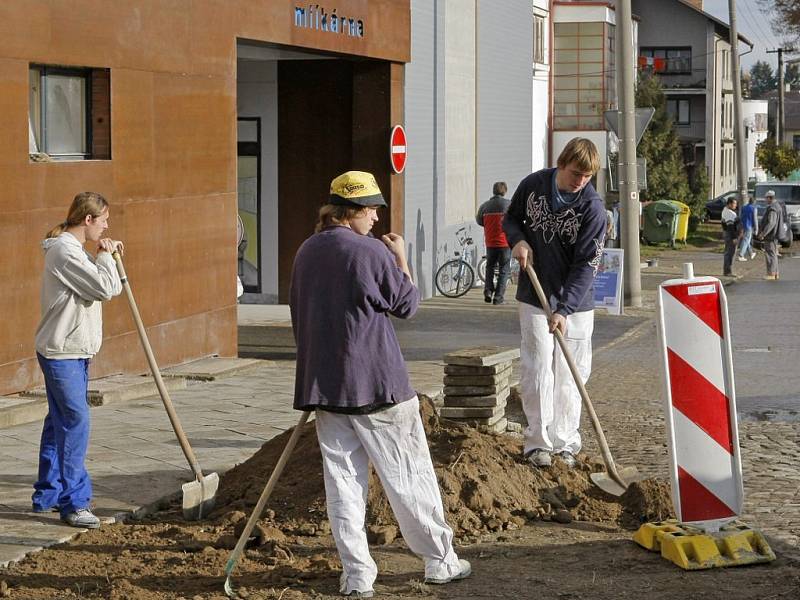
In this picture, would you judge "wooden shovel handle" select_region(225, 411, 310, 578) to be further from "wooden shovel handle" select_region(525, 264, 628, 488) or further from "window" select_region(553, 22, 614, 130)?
"window" select_region(553, 22, 614, 130)

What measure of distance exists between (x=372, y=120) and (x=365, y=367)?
47.6 ft

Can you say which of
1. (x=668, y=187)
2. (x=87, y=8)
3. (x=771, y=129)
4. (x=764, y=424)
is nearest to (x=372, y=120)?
(x=87, y=8)

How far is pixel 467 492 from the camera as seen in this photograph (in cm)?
722

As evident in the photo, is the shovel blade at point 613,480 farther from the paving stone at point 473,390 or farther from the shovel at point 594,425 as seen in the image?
the paving stone at point 473,390

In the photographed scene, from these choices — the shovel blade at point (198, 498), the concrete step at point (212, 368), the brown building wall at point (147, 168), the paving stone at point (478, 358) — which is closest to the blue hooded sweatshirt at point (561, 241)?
the paving stone at point (478, 358)

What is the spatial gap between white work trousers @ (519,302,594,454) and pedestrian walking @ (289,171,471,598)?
206cm

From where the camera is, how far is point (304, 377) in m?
5.87

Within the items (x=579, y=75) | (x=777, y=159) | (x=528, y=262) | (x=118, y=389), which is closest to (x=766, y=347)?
(x=118, y=389)

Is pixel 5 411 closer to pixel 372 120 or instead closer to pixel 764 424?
pixel 764 424

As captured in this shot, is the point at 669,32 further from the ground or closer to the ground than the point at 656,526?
further from the ground

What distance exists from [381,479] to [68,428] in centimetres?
199

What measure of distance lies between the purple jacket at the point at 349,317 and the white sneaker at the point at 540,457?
2.19m

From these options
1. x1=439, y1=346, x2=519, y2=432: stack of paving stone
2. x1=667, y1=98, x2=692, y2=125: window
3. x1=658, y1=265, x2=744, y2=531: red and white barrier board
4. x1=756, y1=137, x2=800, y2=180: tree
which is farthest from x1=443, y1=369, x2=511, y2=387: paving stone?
x1=756, y1=137, x2=800, y2=180: tree

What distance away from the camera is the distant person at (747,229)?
108 ft
